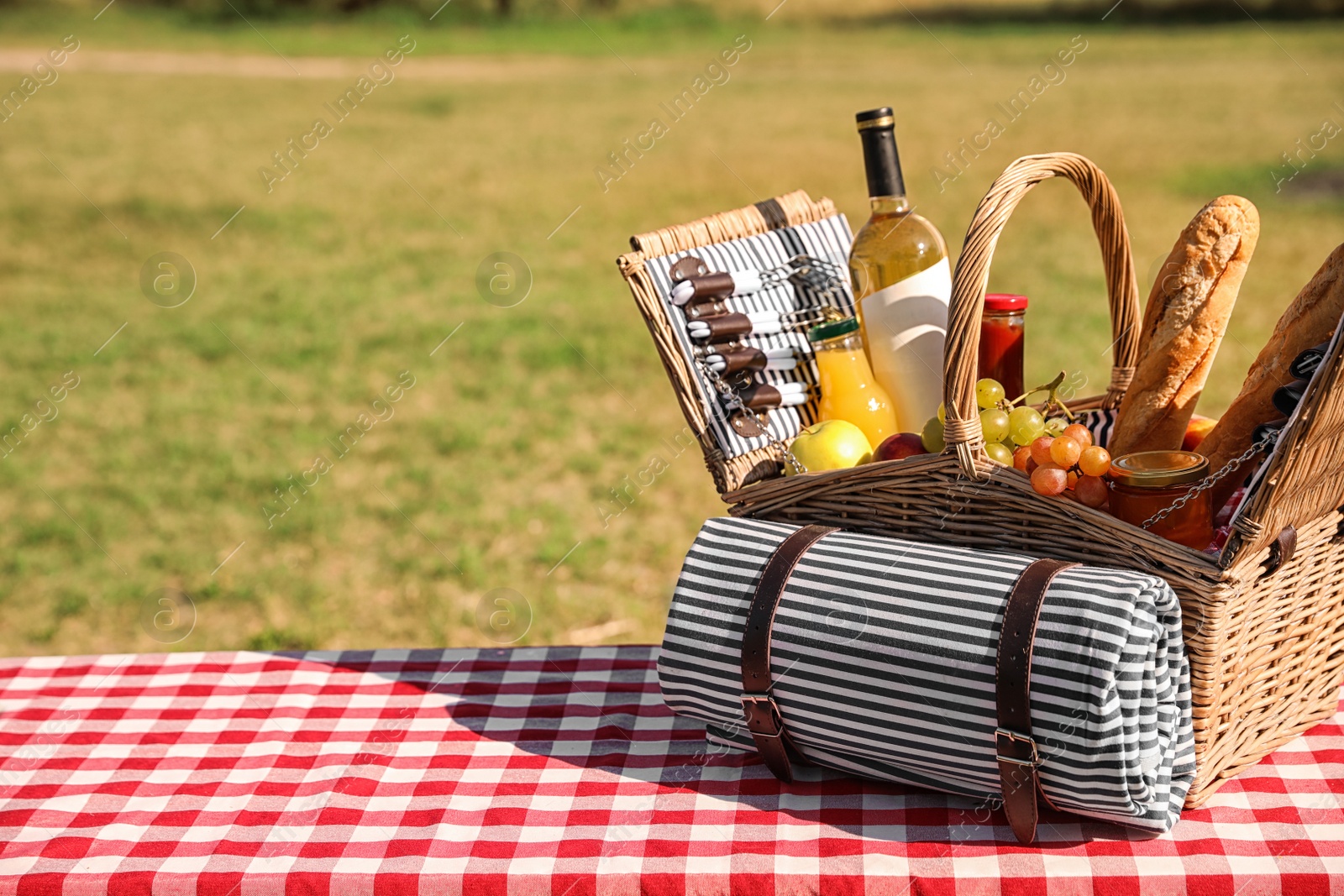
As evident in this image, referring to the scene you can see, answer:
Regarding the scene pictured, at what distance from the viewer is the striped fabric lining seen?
1.63 m

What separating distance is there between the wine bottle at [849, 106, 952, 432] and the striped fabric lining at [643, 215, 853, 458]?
15cm

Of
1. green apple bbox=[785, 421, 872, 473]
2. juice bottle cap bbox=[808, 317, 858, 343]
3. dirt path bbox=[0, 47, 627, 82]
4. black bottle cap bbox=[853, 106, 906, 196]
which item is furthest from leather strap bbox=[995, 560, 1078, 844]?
dirt path bbox=[0, 47, 627, 82]

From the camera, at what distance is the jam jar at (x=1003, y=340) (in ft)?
5.10

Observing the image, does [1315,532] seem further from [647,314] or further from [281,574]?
[281,574]

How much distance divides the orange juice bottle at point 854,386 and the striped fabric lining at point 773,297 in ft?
0.29

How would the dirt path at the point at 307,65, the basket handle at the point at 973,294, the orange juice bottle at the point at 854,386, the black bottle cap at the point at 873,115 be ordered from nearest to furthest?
1. the basket handle at the point at 973,294
2. the black bottle cap at the point at 873,115
3. the orange juice bottle at the point at 854,386
4. the dirt path at the point at 307,65

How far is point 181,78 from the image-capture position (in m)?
13.1

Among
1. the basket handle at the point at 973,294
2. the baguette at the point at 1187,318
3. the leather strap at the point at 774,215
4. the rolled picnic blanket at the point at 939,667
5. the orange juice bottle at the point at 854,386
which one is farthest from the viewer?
the leather strap at the point at 774,215

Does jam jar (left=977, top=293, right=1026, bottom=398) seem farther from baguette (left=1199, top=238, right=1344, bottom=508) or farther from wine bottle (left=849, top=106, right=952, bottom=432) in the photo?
baguette (left=1199, top=238, right=1344, bottom=508)

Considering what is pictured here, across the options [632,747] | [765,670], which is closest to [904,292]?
[765,670]

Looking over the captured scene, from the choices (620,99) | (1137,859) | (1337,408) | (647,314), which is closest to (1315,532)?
(1337,408)

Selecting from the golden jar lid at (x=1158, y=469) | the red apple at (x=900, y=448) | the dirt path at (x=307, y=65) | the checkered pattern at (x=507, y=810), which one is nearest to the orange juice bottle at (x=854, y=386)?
the red apple at (x=900, y=448)

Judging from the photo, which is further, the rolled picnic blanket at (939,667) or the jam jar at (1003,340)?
the jam jar at (1003,340)

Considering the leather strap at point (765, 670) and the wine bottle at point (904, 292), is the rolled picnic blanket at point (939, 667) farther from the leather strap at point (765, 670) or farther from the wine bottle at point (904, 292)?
the wine bottle at point (904, 292)
